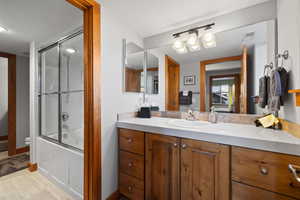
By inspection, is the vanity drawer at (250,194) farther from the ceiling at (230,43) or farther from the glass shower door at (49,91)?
the glass shower door at (49,91)

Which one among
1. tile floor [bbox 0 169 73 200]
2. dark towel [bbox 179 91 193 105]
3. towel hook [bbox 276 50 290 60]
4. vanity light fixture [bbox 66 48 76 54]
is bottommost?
tile floor [bbox 0 169 73 200]

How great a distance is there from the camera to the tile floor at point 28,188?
1577 mm

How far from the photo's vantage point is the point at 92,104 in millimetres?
1274

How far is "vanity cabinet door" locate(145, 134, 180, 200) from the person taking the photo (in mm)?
1138

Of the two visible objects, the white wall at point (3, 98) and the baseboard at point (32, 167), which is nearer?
the baseboard at point (32, 167)

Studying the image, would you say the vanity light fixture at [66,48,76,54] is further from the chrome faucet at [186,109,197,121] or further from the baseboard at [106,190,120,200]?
the baseboard at [106,190,120,200]

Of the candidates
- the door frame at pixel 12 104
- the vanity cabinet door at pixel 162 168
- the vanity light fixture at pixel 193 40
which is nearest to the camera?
the vanity cabinet door at pixel 162 168

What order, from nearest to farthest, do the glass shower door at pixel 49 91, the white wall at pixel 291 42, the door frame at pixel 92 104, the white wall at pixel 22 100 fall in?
1. the white wall at pixel 291 42
2. the door frame at pixel 92 104
3. the glass shower door at pixel 49 91
4. the white wall at pixel 22 100

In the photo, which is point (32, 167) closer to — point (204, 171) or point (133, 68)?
point (133, 68)

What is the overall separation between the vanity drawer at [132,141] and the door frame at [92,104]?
27 centimetres

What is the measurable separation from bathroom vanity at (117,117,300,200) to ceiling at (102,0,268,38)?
1260 millimetres

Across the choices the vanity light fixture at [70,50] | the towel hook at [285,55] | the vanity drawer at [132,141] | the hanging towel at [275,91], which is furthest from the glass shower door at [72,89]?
the towel hook at [285,55]

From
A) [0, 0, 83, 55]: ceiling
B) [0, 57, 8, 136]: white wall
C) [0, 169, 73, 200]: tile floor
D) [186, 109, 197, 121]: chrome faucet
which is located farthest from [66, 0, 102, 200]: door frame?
[0, 57, 8, 136]: white wall

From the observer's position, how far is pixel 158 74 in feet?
6.52
